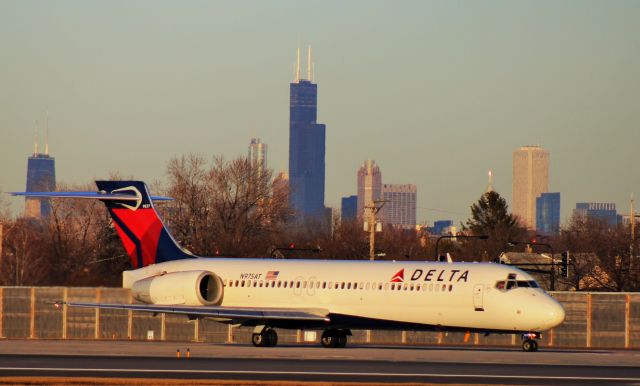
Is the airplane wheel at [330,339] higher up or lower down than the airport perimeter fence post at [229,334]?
higher up

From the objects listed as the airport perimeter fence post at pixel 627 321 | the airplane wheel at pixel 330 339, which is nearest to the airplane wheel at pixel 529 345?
the airplane wheel at pixel 330 339

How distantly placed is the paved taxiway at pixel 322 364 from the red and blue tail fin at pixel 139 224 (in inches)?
278

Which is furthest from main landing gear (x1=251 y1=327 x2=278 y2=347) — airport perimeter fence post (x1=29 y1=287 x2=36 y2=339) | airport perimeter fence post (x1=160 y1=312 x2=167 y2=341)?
airport perimeter fence post (x1=29 y1=287 x2=36 y2=339)

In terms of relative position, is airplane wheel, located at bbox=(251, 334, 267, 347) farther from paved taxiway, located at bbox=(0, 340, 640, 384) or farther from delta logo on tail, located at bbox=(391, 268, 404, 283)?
delta logo on tail, located at bbox=(391, 268, 404, 283)

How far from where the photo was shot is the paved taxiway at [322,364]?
120 feet

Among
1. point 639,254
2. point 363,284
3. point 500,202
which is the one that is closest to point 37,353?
point 363,284

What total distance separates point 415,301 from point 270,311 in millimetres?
5772

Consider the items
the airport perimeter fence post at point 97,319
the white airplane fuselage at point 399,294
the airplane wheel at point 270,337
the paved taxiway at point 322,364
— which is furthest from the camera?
the airport perimeter fence post at point 97,319

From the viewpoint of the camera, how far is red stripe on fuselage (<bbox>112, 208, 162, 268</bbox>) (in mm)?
58062

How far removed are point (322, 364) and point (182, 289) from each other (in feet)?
46.6

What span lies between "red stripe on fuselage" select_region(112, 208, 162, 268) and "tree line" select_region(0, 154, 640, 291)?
96.8 feet

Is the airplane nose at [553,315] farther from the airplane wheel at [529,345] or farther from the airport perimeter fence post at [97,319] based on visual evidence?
the airport perimeter fence post at [97,319]

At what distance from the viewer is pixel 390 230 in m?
164

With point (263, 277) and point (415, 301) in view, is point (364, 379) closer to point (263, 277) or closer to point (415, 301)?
point (415, 301)
